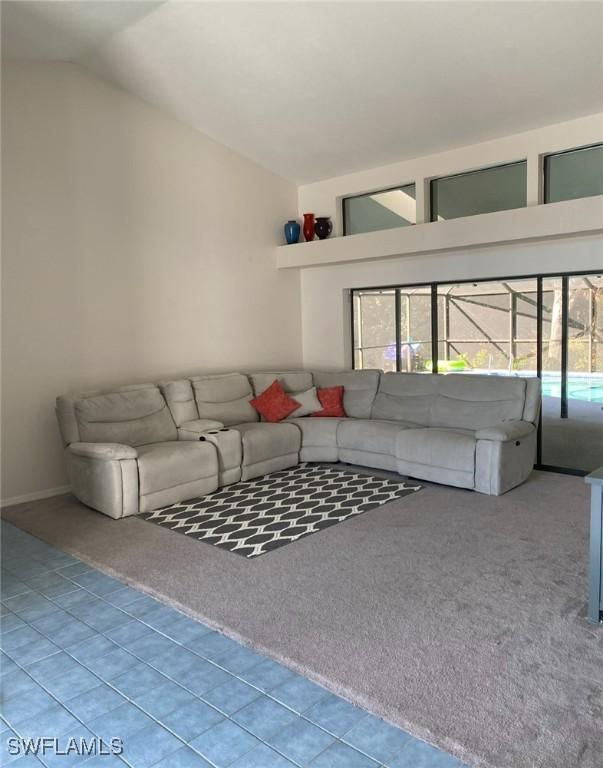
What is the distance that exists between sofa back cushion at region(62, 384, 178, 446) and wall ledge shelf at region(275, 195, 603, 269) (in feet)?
8.21

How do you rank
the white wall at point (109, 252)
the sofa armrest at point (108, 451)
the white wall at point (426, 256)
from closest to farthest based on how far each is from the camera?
the sofa armrest at point (108, 451), the white wall at point (109, 252), the white wall at point (426, 256)

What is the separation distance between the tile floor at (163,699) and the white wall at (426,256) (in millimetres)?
4369

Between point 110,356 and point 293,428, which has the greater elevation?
point 110,356

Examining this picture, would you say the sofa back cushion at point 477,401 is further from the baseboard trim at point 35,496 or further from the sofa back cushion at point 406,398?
the baseboard trim at point 35,496

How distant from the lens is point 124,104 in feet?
18.8

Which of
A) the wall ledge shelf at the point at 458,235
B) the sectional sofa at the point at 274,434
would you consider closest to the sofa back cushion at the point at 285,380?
the sectional sofa at the point at 274,434

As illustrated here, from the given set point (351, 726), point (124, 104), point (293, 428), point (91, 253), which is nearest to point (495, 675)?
point (351, 726)

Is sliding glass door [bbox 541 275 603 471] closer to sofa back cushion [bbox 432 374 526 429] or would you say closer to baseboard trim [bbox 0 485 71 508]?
sofa back cushion [bbox 432 374 526 429]

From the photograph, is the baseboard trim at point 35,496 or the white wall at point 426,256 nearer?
the baseboard trim at point 35,496

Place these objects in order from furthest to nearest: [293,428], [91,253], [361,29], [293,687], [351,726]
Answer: [293,428], [91,253], [361,29], [293,687], [351,726]

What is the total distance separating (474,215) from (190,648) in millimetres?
4541

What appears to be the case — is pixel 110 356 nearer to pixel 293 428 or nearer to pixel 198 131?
pixel 293 428

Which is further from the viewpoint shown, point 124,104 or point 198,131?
point 198,131

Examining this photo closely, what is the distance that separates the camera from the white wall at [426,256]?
17.6 feet
